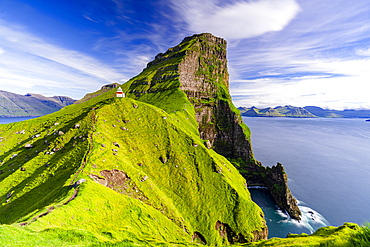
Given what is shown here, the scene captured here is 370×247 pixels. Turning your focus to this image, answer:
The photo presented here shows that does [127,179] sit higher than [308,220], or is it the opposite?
[127,179]

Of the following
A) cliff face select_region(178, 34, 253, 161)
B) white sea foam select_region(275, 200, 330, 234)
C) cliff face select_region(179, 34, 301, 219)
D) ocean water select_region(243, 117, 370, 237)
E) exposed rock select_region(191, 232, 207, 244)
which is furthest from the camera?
cliff face select_region(178, 34, 253, 161)

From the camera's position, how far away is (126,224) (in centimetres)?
3002

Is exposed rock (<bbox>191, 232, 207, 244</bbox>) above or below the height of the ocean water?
above

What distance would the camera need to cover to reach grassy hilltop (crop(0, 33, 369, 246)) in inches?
842

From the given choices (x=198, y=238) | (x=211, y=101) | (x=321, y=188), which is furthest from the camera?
(x=211, y=101)

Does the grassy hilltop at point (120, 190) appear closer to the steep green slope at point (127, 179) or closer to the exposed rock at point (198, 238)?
the exposed rock at point (198, 238)

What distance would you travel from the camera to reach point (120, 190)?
125ft

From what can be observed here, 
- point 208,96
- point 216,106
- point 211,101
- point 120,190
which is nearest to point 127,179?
point 120,190

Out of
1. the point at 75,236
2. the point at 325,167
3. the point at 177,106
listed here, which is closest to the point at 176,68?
the point at 177,106

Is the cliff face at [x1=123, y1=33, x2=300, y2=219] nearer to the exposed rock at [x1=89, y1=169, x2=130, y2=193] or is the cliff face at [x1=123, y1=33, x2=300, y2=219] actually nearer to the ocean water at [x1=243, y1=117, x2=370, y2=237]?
the ocean water at [x1=243, y1=117, x2=370, y2=237]

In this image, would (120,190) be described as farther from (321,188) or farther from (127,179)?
(321,188)

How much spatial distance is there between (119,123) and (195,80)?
120432 mm

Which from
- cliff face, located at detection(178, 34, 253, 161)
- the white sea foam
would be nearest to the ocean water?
the white sea foam

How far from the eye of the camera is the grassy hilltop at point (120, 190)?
21.4m
